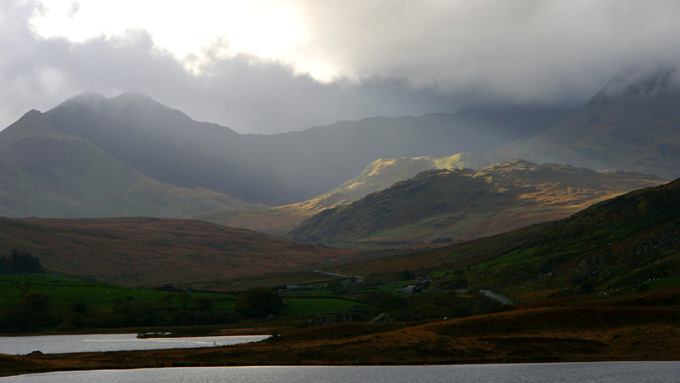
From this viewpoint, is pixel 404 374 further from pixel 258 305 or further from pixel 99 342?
pixel 258 305

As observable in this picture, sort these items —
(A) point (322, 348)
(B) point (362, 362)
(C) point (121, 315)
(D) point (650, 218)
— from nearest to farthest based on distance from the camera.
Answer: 1. (B) point (362, 362)
2. (A) point (322, 348)
3. (C) point (121, 315)
4. (D) point (650, 218)

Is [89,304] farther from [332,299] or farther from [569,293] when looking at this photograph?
[569,293]

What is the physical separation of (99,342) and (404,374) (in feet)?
241

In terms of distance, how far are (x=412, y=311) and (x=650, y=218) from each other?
298 ft

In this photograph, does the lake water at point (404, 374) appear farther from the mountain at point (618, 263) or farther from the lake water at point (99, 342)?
the mountain at point (618, 263)

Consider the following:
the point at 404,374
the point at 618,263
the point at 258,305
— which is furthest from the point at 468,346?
the point at 618,263

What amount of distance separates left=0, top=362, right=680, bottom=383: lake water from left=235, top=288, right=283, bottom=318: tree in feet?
249

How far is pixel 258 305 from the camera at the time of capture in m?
161

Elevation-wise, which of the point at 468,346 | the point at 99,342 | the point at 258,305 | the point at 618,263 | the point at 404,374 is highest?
the point at 618,263

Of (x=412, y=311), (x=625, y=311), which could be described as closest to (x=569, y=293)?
(x=412, y=311)

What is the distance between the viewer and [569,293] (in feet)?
448

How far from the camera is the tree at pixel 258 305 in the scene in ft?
528

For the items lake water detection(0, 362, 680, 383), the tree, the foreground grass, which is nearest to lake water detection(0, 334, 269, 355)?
the foreground grass

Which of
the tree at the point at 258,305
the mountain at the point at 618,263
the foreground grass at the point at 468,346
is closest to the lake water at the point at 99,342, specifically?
the foreground grass at the point at 468,346
